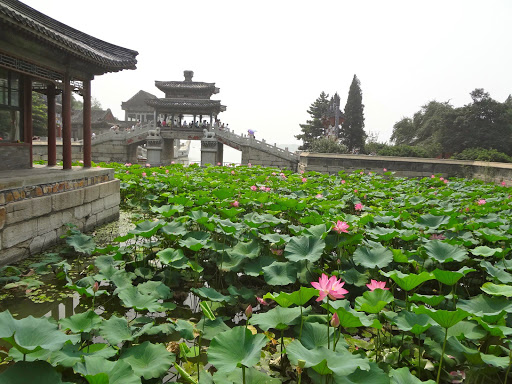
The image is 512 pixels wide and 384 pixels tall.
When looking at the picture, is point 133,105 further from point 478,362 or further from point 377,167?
point 478,362

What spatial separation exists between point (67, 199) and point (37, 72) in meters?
1.70

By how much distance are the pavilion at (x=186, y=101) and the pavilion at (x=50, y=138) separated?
59.8ft

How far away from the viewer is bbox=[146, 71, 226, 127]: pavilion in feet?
81.3

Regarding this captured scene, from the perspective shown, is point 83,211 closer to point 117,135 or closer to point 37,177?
point 37,177

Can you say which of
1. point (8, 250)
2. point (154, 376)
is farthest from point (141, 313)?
point (8, 250)

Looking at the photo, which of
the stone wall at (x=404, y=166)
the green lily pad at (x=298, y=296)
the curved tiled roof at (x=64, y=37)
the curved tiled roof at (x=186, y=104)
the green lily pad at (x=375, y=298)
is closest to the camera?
the green lily pad at (x=298, y=296)

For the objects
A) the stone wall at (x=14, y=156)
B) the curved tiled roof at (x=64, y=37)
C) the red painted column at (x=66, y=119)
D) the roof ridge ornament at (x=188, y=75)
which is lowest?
the stone wall at (x=14, y=156)

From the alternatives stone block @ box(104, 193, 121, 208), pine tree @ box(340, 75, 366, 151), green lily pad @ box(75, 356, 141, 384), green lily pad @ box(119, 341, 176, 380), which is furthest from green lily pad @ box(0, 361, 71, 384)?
pine tree @ box(340, 75, 366, 151)

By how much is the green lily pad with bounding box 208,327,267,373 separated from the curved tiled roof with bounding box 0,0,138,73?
11.4ft

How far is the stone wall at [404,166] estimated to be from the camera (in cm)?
1062

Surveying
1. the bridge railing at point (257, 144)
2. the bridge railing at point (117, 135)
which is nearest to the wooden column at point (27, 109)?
the bridge railing at point (257, 144)

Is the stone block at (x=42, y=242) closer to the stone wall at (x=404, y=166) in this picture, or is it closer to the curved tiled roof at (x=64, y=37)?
the curved tiled roof at (x=64, y=37)

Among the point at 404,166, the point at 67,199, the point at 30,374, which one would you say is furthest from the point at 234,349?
the point at 404,166

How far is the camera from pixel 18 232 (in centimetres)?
335
